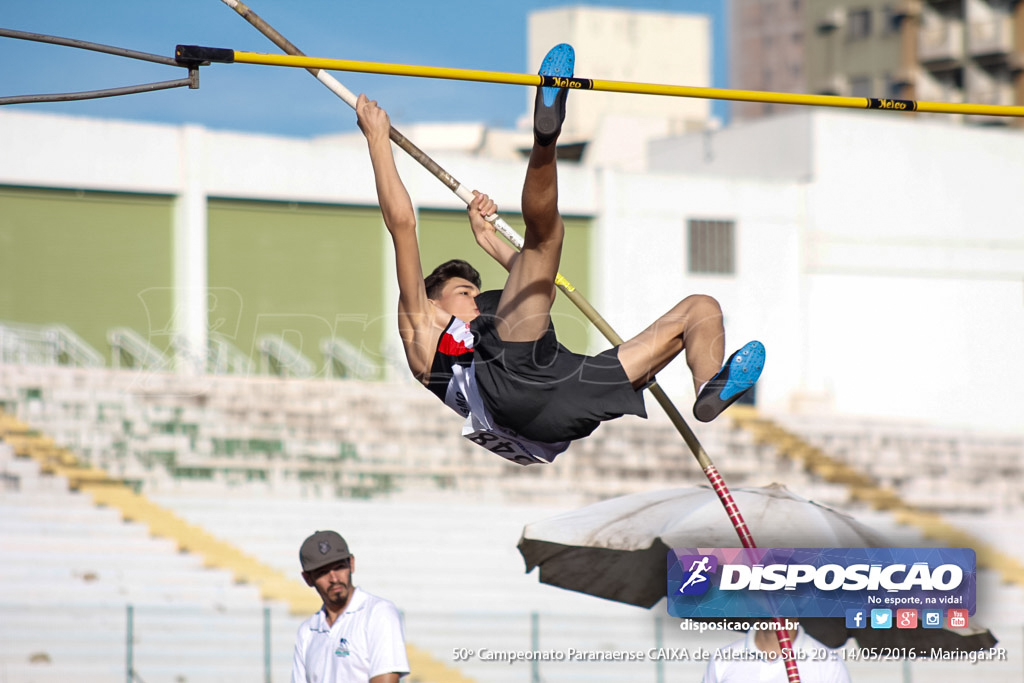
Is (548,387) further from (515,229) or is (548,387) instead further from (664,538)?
(515,229)

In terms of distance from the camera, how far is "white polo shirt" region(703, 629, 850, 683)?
5594mm

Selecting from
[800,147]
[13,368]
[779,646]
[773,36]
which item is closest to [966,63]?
[800,147]

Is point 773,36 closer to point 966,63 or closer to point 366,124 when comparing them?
point 966,63

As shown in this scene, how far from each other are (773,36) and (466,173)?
42720 millimetres

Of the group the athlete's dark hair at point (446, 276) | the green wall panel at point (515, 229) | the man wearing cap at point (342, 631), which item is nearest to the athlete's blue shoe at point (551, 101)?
the athlete's dark hair at point (446, 276)

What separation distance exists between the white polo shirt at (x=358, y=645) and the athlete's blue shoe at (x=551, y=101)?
2.41m

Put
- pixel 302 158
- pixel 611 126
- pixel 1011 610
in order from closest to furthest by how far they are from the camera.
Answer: pixel 1011 610 → pixel 302 158 → pixel 611 126

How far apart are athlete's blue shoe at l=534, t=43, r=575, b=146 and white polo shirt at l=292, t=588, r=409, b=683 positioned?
241cm

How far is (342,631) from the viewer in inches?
231

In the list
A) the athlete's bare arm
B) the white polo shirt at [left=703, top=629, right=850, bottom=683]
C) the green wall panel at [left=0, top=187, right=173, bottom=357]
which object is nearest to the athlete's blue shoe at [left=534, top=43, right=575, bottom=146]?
the athlete's bare arm

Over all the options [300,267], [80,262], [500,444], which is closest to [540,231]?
[500,444]

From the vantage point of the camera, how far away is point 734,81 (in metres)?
62.6

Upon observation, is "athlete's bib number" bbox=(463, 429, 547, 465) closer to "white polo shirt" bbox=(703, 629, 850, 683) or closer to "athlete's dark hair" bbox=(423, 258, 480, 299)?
"athlete's dark hair" bbox=(423, 258, 480, 299)

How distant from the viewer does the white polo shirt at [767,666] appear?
Answer: 18.4 feet
